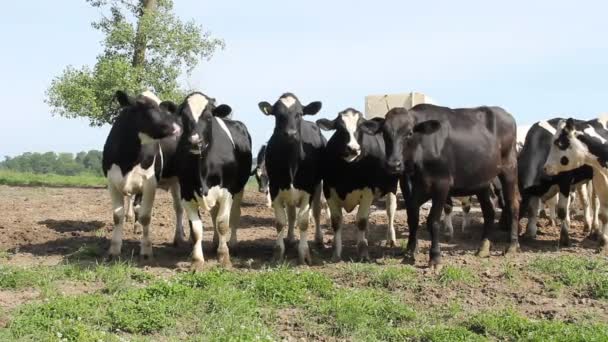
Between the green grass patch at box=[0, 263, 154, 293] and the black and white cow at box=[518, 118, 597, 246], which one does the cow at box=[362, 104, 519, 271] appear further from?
the green grass patch at box=[0, 263, 154, 293]

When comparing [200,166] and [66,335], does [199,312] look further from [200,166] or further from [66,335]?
[200,166]

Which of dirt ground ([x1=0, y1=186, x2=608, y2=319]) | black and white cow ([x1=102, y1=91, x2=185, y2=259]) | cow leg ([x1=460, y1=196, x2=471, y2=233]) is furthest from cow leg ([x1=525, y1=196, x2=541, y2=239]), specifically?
black and white cow ([x1=102, y1=91, x2=185, y2=259])

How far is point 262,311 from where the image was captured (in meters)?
8.05

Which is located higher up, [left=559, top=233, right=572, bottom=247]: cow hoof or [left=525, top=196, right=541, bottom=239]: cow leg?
[left=525, top=196, right=541, bottom=239]: cow leg

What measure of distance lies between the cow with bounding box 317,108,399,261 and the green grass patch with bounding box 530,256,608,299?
2.68m

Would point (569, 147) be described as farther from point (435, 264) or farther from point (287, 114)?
point (287, 114)

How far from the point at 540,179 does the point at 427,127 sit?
4.03 metres

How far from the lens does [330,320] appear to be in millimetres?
7855

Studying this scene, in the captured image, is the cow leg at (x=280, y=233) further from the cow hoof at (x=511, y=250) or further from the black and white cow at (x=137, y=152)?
the cow hoof at (x=511, y=250)

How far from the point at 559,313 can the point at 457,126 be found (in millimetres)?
4013

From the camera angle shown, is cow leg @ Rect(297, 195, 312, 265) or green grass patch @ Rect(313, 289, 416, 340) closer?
green grass patch @ Rect(313, 289, 416, 340)

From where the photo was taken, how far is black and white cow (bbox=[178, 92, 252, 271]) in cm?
1045

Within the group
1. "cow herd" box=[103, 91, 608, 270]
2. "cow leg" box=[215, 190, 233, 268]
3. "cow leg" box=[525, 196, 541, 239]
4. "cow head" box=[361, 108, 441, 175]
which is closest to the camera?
"cow head" box=[361, 108, 441, 175]

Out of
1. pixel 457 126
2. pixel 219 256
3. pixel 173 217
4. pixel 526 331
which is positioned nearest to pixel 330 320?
pixel 526 331
